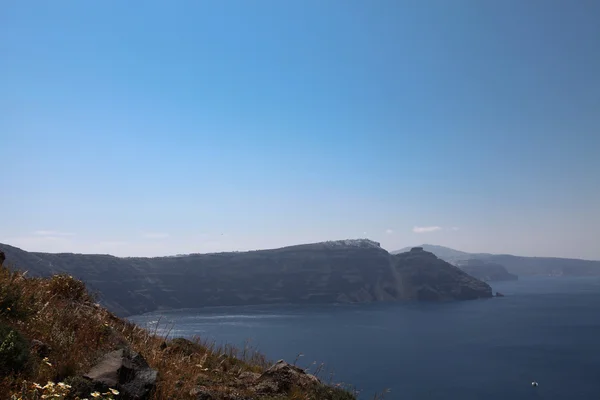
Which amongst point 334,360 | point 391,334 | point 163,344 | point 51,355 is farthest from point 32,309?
point 391,334

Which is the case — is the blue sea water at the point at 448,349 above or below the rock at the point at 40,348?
below

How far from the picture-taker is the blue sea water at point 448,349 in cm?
6788

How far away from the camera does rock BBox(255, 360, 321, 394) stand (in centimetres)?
720

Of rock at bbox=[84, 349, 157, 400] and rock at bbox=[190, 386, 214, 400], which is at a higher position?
rock at bbox=[84, 349, 157, 400]

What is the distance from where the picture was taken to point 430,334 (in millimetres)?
122625

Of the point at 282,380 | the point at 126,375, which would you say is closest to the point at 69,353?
the point at 126,375

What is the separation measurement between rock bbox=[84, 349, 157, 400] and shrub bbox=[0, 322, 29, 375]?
2.92 feet

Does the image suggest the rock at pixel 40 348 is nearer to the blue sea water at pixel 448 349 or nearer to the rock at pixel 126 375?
the rock at pixel 126 375

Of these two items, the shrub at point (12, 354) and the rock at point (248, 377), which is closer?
the shrub at point (12, 354)

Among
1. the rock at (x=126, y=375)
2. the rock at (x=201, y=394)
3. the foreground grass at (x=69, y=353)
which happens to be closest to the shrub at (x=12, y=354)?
the foreground grass at (x=69, y=353)

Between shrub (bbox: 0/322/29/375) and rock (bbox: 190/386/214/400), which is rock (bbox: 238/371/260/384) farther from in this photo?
shrub (bbox: 0/322/29/375)

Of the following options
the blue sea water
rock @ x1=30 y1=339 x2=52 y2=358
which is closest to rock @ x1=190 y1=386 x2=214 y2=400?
rock @ x1=30 y1=339 x2=52 y2=358

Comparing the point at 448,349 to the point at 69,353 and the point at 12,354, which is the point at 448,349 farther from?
the point at 12,354

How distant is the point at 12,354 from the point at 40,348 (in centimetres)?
84
